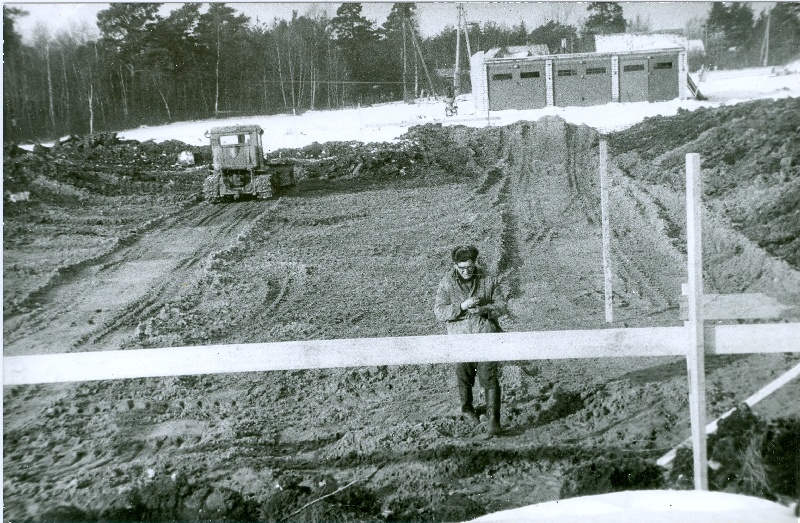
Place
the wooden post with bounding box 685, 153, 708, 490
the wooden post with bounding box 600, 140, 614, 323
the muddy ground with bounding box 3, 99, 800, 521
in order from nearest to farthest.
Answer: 1. the wooden post with bounding box 685, 153, 708, 490
2. the muddy ground with bounding box 3, 99, 800, 521
3. the wooden post with bounding box 600, 140, 614, 323

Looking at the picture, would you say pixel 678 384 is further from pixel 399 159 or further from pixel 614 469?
pixel 399 159

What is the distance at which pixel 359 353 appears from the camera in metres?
3.72

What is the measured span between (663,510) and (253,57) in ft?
19.8

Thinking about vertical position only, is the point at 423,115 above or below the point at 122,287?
above

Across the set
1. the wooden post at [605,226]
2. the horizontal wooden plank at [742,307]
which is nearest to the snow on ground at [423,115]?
the wooden post at [605,226]

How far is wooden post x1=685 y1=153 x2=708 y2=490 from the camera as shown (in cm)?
347

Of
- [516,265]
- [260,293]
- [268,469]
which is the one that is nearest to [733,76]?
[516,265]

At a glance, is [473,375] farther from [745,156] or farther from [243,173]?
[745,156]

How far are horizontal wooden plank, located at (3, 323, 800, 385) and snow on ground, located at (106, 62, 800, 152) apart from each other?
4676mm

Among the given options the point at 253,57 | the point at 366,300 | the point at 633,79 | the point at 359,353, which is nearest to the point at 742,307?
the point at 633,79

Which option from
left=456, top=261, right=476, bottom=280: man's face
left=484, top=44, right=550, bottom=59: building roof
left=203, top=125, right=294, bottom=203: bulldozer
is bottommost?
left=456, top=261, right=476, bottom=280: man's face

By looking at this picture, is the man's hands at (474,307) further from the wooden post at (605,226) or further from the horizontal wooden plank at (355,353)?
the wooden post at (605,226)

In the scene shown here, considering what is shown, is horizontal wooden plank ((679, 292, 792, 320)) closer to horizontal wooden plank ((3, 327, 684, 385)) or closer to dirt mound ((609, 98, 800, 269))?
dirt mound ((609, 98, 800, 269))

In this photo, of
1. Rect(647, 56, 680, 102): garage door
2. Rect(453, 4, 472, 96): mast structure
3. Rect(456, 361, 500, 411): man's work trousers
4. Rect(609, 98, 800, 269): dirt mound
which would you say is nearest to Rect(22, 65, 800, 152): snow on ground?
Rect(647, 56, 680, 102): garage door
